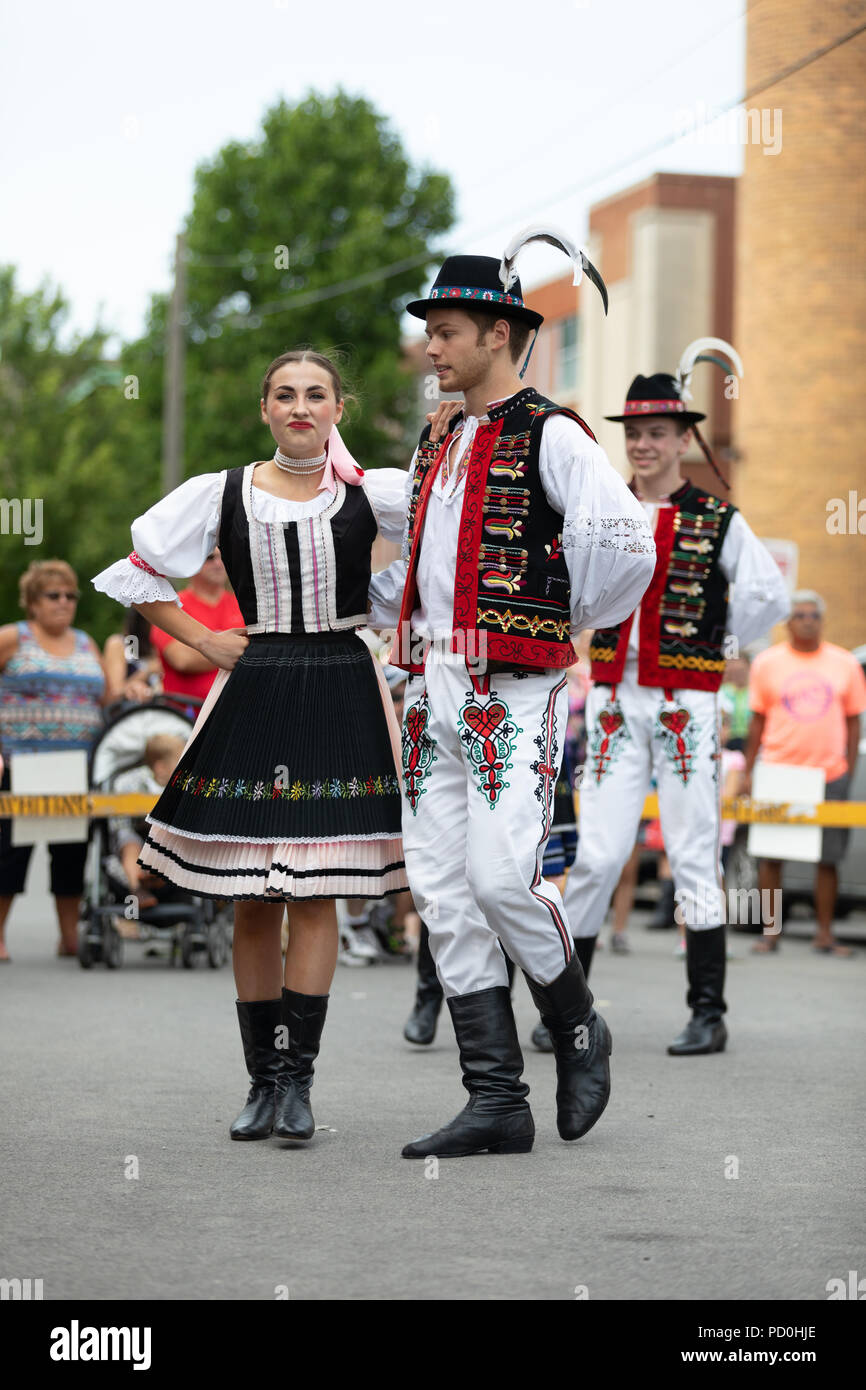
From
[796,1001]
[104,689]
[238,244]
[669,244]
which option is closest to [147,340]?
[238,244]

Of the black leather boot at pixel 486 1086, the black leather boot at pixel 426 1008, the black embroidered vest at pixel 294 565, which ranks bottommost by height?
the black leather boot at pixel 426 1008

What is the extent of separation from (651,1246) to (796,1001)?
17.1 feet

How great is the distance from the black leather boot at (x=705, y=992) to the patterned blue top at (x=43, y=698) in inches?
176

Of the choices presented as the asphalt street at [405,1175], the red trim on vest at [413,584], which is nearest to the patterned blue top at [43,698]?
the asphalt street at [405,1175]

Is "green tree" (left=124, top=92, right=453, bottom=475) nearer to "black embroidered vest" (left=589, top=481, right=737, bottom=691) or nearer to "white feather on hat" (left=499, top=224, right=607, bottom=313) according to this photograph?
"black embroidered vest" (left=589, top=481, right=737, bottom=691)

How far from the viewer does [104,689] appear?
11.0m

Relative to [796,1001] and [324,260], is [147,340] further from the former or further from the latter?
[796,1001]

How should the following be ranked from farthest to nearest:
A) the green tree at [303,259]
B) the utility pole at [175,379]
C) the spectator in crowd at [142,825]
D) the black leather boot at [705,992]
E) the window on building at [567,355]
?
the window on building at [567,355] → the green tree at [303,259] → the utility pole at [175,379] → the spectator in crowd at [142,825] → the black leather boot at [705,992]

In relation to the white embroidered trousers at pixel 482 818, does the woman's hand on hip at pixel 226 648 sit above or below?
above

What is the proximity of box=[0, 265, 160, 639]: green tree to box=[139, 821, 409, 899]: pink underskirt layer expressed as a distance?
29.1 metres

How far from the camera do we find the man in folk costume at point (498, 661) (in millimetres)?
5121

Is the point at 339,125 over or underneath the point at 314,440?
over

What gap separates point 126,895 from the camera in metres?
10.4

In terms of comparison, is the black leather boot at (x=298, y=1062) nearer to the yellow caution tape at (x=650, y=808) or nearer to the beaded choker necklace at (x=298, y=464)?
the beaded choker necklace at (x=298, y=464)
